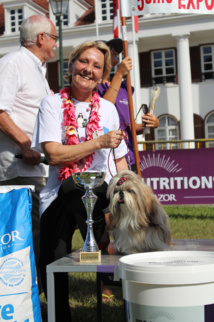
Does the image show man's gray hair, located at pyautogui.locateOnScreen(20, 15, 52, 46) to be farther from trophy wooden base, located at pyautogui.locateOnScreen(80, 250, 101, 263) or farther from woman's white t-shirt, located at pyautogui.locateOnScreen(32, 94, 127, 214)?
trophy wooden base, located at pyautogui.locateOnScreen(80, 250, 101, 263)

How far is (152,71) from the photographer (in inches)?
1214

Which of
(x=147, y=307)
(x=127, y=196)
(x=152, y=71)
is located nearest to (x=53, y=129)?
(x=127, y=196)

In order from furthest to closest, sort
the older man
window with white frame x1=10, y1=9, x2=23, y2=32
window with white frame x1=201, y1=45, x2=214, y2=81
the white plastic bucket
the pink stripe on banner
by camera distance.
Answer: window with white frame x1=10, y1=9, x2=23, y2=32 → window with white frame x1=201, y1=45, x2=214, y2=81 → the older man → the pink stripe on banner → the white plastic bucket

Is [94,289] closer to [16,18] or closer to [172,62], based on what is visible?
[172,62]

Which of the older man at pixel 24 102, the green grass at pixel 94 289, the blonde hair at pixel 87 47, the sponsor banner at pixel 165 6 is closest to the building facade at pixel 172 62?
the green grass at pixel 94 289

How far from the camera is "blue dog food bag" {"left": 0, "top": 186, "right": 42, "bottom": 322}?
266 cm

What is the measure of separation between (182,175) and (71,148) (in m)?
8.70

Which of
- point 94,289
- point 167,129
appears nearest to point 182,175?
point 94,289

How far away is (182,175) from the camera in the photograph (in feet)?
37.5

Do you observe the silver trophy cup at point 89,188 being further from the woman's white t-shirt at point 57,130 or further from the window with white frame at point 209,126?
the window with white frame at point 209,126

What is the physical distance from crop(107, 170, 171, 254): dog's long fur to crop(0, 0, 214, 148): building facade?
26.2 meters

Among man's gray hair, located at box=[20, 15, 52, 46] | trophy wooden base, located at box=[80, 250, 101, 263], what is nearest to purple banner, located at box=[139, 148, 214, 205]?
man's gray hair, located at box=[20, 15, 52, 46]

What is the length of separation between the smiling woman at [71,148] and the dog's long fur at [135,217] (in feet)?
0.79

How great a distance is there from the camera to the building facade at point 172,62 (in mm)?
29188
